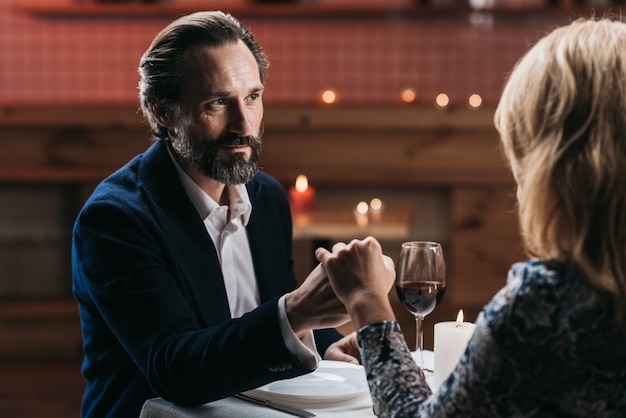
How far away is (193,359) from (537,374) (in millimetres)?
568

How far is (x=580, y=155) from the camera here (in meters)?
1.12

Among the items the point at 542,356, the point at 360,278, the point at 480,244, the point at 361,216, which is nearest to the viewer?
the point at 542,356

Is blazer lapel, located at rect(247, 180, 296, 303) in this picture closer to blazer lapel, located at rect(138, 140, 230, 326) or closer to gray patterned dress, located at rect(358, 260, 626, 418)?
blazer lapel, located at rect(138, 140, 230, 326)

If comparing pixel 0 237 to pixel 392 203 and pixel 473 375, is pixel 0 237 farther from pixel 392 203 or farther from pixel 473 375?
pixel 473 375

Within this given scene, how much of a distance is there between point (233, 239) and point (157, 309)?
1.36ft

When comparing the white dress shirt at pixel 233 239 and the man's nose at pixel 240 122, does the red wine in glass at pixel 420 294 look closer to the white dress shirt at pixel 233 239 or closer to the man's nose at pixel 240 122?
the white dress shirt at pixel 233 239

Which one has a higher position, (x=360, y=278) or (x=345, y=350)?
(x=360, y=278)

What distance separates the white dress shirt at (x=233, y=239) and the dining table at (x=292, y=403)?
0.27m

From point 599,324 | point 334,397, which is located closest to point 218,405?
point 334,397

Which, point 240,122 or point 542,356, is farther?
point 240,122

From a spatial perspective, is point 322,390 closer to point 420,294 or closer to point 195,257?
point 420,294

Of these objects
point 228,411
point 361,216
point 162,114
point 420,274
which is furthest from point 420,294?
point 361,216

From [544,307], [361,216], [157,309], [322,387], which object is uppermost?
[544,307]

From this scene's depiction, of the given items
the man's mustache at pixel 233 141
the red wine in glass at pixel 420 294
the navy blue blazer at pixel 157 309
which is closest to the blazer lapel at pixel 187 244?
the navy blue blazer at pixel 157 309
